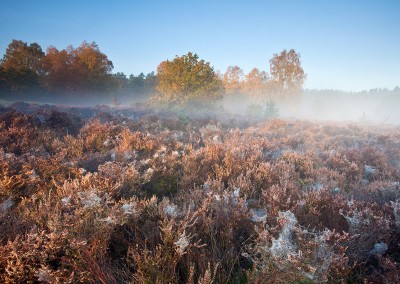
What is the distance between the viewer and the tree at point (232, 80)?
44625 millimetres

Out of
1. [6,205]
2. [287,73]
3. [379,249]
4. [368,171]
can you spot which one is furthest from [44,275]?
[287,73]

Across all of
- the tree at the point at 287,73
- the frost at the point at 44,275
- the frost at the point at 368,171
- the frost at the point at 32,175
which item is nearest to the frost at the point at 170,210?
the frost at the point at 44,275

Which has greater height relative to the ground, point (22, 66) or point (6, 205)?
point (22, 66)

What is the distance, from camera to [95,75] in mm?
29688

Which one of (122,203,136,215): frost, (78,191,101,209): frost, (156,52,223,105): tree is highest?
(156,52,223,105): tree

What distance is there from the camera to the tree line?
19844mm

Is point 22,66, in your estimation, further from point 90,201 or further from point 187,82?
point 90,201

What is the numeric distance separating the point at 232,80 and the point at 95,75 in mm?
26944

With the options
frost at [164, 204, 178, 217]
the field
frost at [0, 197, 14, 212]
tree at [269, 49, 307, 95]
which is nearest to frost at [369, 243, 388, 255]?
the field

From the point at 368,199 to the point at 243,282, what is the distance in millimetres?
3033

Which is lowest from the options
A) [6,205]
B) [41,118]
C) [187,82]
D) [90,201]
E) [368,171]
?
[368,171]

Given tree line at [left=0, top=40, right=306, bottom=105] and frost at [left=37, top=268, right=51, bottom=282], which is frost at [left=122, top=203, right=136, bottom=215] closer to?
frost at [left=37, top=268, right=51, bottom=282]

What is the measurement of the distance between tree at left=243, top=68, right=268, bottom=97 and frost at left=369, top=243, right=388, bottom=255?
4423cm

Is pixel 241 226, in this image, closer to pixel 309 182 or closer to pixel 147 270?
pixel 147 270
